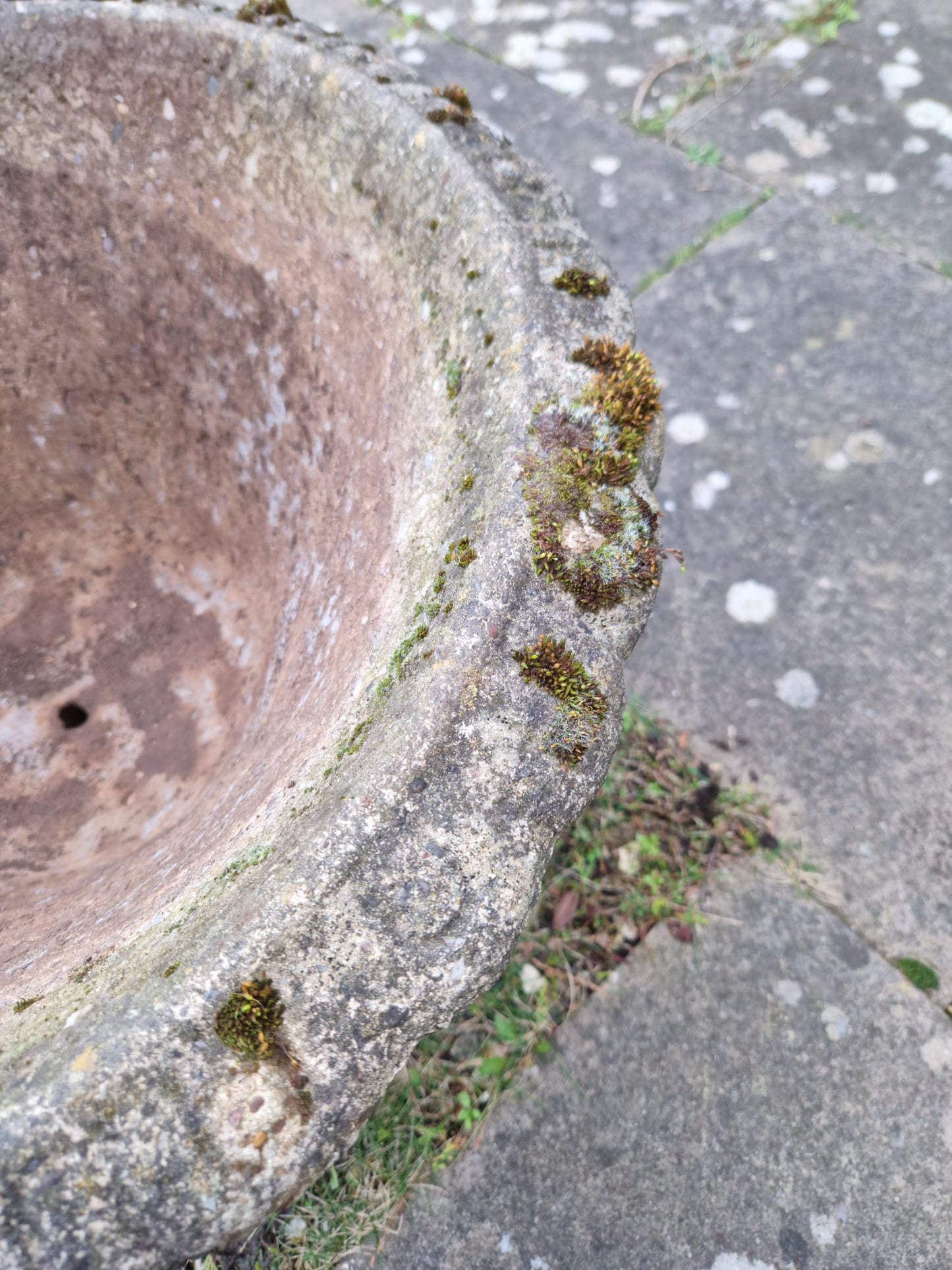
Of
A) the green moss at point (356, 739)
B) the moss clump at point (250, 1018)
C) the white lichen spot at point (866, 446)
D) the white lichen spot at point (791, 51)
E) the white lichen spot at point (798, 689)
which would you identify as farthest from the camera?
the white lichen spot at point (791, 51)

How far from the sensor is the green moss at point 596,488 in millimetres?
1247

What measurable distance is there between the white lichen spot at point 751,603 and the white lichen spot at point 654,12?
305 centimetres

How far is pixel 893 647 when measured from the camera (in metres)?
2.55

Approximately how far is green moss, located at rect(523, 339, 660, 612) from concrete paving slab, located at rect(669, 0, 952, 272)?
8.29ft

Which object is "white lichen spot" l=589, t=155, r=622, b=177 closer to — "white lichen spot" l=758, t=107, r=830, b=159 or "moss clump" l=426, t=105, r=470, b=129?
"white lichen spot" l=758, t=107, r=830, b=159

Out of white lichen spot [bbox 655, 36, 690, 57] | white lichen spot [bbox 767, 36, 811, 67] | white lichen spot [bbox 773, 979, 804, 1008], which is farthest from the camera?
white lichen spot [bbox 655, 36, 690, 57]

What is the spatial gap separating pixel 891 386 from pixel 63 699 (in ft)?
9.25

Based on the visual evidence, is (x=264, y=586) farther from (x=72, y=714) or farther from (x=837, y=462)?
(x=837, y=462)

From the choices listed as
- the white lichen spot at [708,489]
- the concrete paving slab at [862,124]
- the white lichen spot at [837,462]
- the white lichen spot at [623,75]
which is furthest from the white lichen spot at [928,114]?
the white lichen spot at [708,489]

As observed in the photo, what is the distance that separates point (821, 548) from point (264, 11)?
2072 mm

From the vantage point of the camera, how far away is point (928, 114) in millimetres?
3562

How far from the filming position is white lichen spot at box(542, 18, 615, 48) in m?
4.14

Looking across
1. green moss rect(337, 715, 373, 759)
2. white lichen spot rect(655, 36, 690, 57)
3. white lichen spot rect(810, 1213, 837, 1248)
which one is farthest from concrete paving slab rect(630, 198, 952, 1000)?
green moss rect(337, 715, 373, 759)

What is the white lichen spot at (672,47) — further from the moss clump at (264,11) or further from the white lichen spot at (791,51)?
the moss clump at (264,11)
